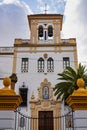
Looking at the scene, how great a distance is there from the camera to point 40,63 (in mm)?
25922

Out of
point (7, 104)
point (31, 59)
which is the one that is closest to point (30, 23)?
point (31, 59)

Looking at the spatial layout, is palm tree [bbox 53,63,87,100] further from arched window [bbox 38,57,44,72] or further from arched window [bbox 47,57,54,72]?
arched window [bbox 38,57,44,72]

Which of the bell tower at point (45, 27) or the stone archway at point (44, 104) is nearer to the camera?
the stone archway at point (44, 104)

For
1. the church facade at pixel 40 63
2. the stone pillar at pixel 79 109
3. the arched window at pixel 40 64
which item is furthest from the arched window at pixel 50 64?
the stone pillar at pixel 79 109

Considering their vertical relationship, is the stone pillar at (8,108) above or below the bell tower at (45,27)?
below

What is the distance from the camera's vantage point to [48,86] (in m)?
25.1

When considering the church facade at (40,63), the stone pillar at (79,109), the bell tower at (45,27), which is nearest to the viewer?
the stone pillar at (79,109)

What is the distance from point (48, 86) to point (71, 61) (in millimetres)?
3655

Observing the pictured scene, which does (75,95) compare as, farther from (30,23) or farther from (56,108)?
(30,23)

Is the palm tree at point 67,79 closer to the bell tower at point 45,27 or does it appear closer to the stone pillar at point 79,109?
the bell tower at point 45,27

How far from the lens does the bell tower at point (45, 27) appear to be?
26.9 meters

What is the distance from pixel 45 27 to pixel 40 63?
14.5 feet

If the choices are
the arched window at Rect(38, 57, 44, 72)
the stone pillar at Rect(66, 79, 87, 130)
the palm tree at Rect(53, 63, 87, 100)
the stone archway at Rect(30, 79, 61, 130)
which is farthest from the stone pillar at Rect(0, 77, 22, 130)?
the arched window at Rect(38, 57, 44, 72)

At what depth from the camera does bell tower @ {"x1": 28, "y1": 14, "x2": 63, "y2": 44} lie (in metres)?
26.9
